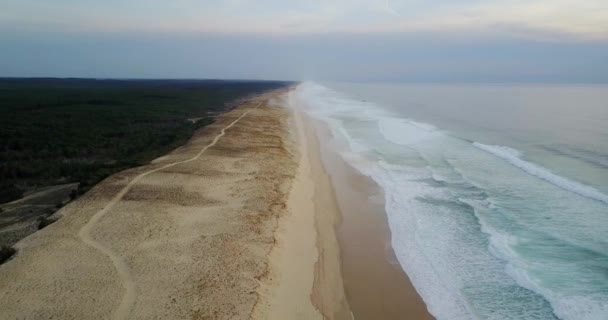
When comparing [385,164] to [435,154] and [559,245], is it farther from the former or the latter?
[559,245]

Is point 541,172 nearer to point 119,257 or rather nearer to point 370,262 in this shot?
point 370,262

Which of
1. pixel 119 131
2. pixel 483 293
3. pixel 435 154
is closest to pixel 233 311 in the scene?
pixel 483 293

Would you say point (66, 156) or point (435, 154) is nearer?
point (66, 156)

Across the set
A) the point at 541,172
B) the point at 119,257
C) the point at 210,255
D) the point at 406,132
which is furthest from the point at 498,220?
→ the point at 406,132

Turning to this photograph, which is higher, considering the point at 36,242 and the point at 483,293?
the point at 36,242

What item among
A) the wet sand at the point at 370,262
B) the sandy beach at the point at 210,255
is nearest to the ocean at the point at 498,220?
the wet sand at the point at 370,262
